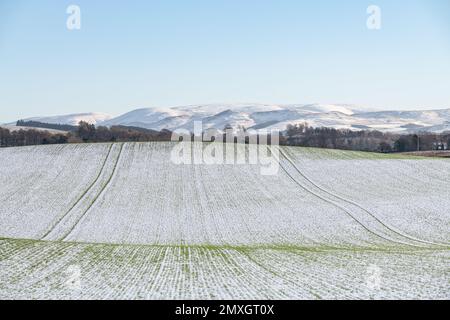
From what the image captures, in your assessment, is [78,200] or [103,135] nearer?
[78,200]

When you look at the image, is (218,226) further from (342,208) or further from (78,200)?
(78,200)

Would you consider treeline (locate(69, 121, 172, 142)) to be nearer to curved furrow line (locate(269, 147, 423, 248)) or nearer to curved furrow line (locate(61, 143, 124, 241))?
curved furrow line (locate(61, 143, 124, 241))

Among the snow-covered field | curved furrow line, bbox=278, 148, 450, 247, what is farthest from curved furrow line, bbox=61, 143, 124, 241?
curved furrow line, bbox=278, 148, 450, 247

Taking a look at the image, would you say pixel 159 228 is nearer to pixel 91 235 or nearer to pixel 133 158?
pixel 91 235

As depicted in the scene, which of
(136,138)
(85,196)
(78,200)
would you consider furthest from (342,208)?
(136,138)

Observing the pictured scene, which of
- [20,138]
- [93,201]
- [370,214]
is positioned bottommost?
[370,214]

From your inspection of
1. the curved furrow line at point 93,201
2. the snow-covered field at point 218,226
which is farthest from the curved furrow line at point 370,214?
the curved furrow line at point 93,201

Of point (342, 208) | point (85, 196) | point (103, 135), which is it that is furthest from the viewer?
point (103, 135)

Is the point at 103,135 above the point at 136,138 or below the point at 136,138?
above
